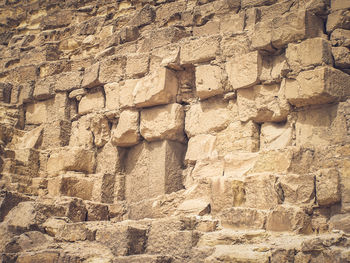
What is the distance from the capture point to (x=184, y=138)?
807 cm

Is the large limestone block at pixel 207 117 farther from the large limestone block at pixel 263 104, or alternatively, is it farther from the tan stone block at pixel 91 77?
the tan stone block at pixel 91 77

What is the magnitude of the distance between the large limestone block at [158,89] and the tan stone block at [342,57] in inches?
87.6

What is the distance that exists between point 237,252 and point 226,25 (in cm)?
376

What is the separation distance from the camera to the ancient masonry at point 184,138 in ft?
20.0

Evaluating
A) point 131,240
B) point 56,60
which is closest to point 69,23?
point 56,60

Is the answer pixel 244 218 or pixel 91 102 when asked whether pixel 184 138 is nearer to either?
pixel 91 102

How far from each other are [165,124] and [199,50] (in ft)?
3.49

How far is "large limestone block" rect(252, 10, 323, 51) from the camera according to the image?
7.05 meters

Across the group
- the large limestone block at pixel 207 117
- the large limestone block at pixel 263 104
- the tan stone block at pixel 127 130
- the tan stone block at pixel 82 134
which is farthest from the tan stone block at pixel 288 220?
the tan stone block at pixel 82 134

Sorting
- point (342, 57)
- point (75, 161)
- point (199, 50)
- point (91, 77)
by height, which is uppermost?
point (199, 50)

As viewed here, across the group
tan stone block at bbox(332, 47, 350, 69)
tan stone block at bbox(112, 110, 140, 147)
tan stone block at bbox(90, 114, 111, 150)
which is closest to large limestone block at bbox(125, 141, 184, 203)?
tan stone block at bbox(112, 110, 140, 147)

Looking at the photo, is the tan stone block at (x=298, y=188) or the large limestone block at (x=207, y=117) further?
the large limestone block at (x=207, y=117)

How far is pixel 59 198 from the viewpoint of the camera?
7.75 meters

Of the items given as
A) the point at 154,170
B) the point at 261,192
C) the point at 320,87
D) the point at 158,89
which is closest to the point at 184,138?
the point at 154,170
